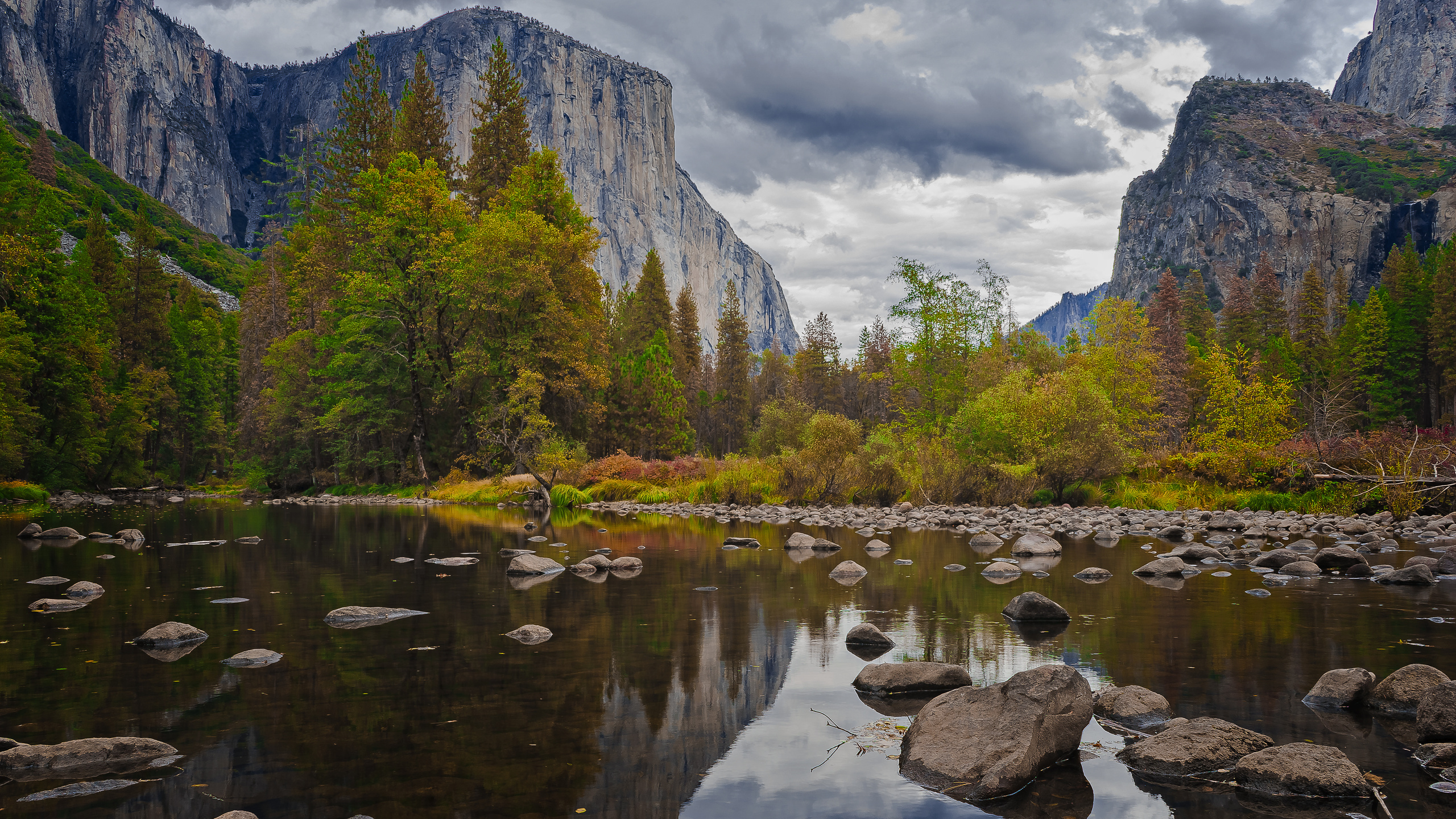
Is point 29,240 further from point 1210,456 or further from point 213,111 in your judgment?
point 213,111

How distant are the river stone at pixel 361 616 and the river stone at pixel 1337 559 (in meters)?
13.4

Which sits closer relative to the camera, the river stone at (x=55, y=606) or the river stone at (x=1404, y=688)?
the river stone at (x=1404, y=688)

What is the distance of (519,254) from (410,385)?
28.4ft

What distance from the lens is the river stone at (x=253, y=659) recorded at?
627 centimetres

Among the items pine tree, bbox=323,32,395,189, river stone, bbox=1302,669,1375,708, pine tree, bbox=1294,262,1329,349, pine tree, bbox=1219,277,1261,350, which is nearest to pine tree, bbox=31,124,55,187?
pine tree, bbox=323,32,395,189

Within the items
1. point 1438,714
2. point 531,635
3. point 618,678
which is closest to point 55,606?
point 531,635

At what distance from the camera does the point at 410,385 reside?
3578cm

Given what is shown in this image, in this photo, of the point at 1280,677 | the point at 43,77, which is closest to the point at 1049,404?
the point at 1280,677

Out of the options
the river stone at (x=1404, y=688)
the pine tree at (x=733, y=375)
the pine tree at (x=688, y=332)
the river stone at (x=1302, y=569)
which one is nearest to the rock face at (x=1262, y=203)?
the pine tree at (x=733, y=375)

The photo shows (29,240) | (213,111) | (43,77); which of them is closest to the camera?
(29,240)

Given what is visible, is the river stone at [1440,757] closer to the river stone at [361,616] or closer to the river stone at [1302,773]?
the river stone at [1302,773]

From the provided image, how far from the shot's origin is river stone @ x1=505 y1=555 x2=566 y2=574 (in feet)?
38.2

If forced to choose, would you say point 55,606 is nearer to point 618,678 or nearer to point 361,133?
point 618,678

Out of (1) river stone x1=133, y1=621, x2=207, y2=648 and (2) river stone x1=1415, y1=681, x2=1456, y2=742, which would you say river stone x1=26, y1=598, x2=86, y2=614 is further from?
(2) river stone x1=1415, y1=681, x2=1456, y2=742
